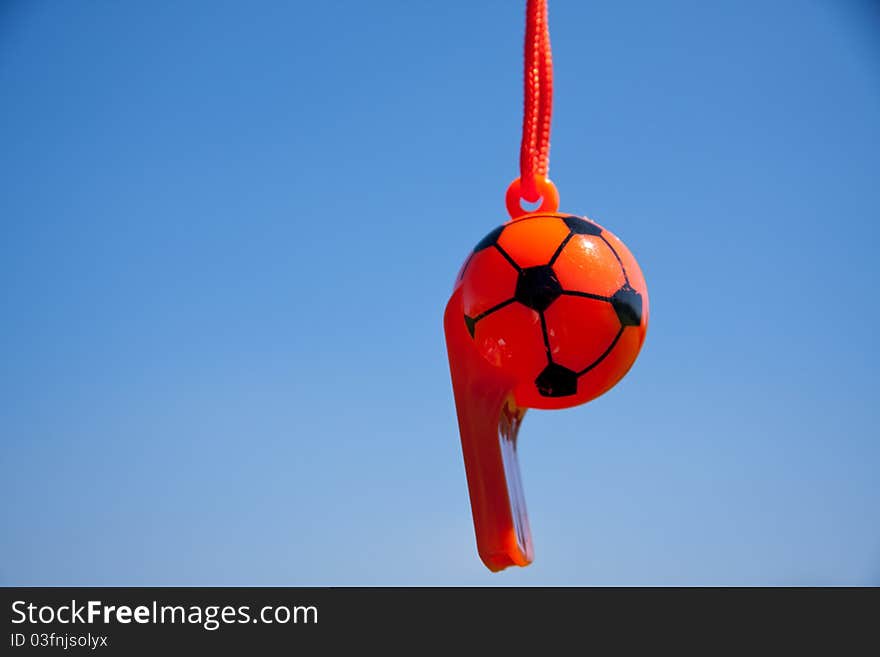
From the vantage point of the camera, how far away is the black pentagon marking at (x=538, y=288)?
4340mm

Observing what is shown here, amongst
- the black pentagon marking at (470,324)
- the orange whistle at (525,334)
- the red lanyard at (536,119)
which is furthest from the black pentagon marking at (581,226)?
the black pentagon marking at (470,324)

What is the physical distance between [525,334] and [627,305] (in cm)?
48

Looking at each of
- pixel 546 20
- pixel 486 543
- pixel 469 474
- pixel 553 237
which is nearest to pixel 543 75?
pixel 546 20

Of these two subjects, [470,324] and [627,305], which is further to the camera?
[470,324]

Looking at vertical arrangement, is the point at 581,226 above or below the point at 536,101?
below

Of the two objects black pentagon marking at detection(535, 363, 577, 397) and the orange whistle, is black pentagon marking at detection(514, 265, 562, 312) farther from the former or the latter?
black pentagon marking at detection(535, 363, 577, 397)

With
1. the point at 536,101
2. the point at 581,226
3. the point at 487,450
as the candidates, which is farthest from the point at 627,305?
the point at 536,101

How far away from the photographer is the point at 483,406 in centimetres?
483

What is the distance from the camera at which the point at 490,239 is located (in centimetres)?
462

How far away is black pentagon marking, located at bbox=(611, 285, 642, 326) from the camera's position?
4438 millimetres

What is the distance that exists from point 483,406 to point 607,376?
0.63m

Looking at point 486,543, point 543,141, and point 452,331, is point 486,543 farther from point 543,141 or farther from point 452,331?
point 543,141

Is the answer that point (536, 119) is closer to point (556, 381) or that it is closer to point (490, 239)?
point (490, 239)

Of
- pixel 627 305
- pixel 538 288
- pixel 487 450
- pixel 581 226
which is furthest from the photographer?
pixel 487 450
